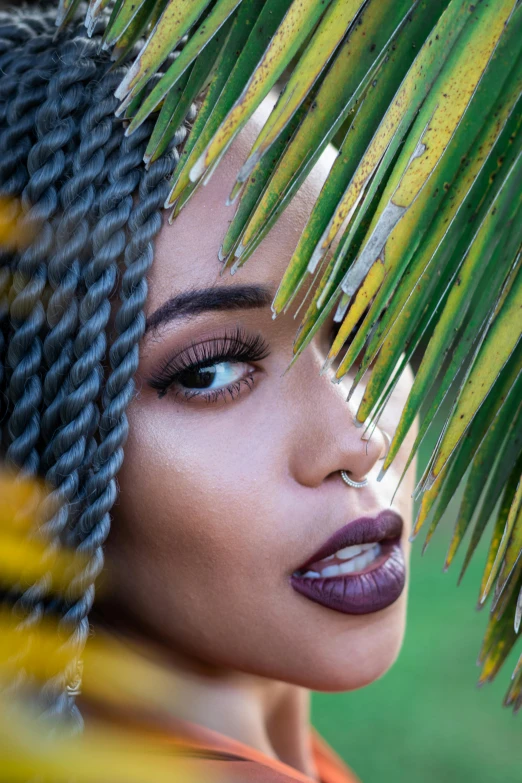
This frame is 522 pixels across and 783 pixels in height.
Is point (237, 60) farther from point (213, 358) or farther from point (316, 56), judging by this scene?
point (213, 358)

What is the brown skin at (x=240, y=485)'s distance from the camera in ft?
3.18

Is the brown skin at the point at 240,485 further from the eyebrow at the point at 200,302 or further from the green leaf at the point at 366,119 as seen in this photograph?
the green leaf at the point at 366,119

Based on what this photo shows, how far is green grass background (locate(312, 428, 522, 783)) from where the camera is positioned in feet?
8.85

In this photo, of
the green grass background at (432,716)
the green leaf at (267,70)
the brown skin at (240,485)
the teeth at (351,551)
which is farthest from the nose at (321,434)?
the green grass background at (432,716)

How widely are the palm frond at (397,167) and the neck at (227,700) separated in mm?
533

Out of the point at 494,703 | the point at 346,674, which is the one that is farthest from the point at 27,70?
the point at 494,703

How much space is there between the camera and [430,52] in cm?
59

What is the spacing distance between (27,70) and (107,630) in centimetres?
74

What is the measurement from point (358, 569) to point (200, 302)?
0.41 metres

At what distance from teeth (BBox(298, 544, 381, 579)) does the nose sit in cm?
12

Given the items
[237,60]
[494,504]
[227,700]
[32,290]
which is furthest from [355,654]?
[237,60]

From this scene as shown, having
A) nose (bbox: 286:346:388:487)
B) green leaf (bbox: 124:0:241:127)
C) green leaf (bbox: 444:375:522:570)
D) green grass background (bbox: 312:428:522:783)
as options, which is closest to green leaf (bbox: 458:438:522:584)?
green leaf (bbox: 444:375:522:570)

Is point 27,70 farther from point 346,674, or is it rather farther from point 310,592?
point 346,674

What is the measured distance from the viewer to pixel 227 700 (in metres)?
1.15
